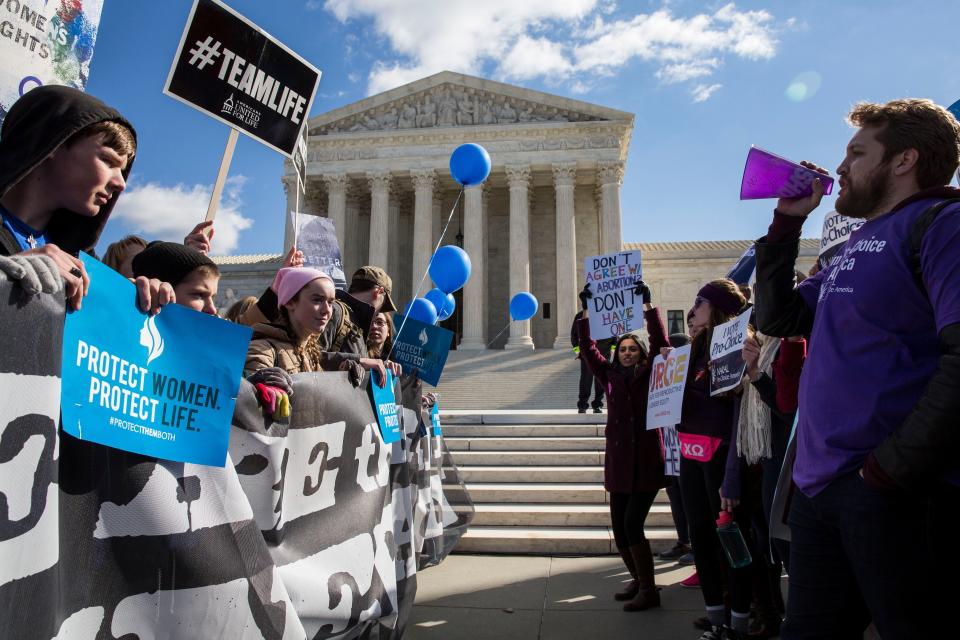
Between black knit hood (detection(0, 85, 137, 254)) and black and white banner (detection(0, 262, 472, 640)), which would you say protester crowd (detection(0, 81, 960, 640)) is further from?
black and white banner (detection(0, 262, 472, 640))

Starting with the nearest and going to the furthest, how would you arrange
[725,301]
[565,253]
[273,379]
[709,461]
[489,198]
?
[273,379] → [709,461] → [725,301] → [565,253] → [489,198]

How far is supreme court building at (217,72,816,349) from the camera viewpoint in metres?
32.2

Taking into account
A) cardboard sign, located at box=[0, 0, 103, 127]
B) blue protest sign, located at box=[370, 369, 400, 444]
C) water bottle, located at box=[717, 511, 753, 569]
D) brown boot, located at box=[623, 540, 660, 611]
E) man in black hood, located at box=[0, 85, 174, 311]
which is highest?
cardboard sign, located at box=[0, 0, 103, 127]

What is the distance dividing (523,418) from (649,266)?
28.4 metres

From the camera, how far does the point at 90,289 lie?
1.61 metres

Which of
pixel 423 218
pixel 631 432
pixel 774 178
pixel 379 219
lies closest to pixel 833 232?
pixel 631 432

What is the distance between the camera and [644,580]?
177 inches

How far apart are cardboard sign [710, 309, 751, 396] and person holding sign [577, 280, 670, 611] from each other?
2.58ft

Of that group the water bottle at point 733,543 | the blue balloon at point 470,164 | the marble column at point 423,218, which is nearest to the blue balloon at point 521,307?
the blue balloon at point 470,164

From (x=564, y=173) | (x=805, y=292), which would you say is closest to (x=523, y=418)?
(x=805, y=292)

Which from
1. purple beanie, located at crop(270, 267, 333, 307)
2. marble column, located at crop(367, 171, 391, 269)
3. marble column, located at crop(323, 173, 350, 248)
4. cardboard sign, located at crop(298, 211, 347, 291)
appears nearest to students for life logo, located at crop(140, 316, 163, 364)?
purple beanie, located at crop(270, 267, 333, 307)

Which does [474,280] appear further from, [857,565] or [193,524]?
[857,565]

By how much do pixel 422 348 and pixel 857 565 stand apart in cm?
355

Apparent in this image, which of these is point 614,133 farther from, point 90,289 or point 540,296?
point 90,289
